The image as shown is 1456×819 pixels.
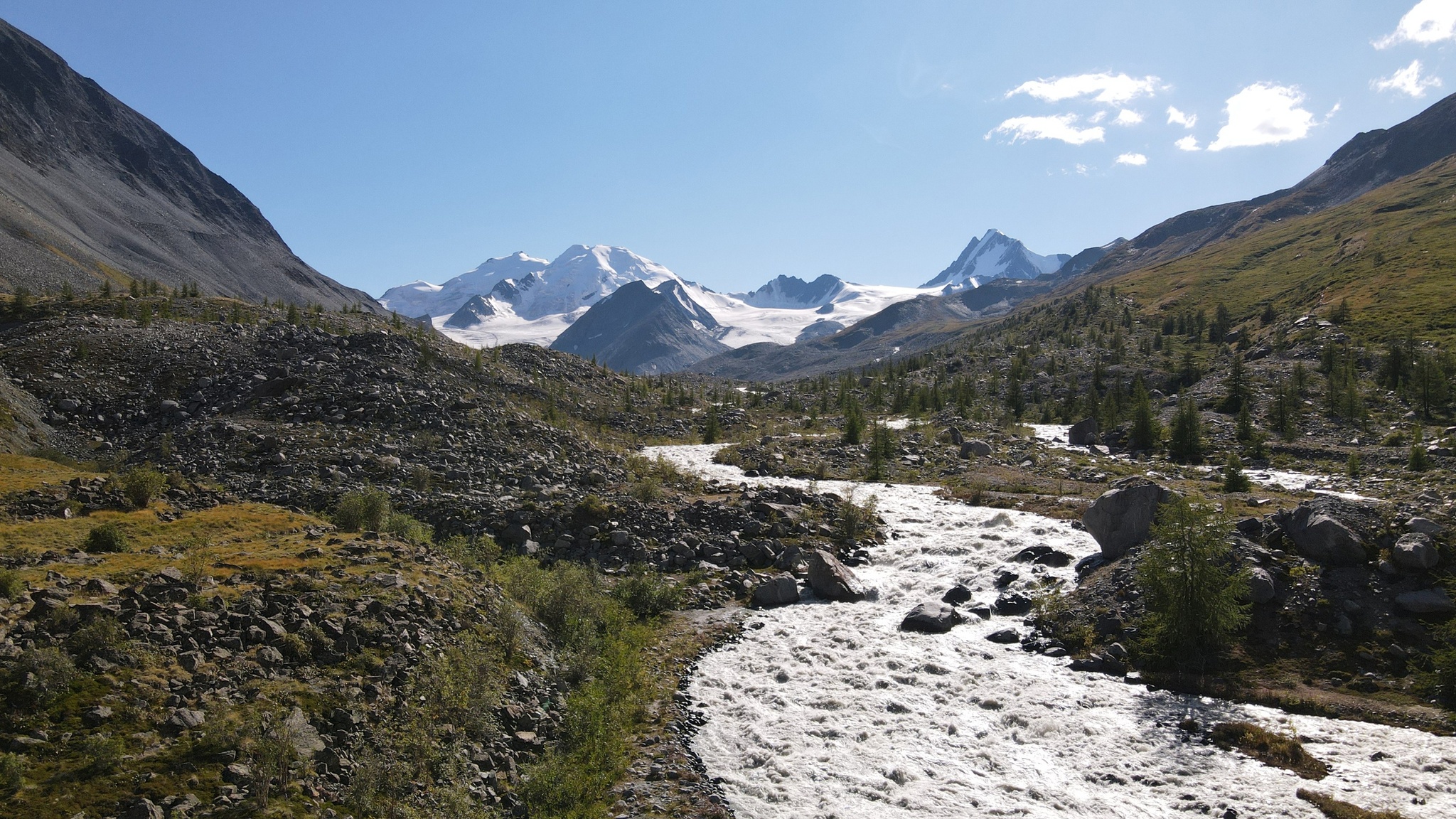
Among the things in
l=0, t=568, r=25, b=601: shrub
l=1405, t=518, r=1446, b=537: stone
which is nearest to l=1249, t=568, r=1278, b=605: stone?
l=1405, t=518, r=1446, b=537: stone

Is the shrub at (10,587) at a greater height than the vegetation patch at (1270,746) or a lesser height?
greater

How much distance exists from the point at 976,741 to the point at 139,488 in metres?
24.1

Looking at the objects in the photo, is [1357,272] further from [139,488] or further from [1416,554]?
[139,488]

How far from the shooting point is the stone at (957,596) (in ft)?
84.5

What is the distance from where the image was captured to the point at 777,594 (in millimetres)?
26406

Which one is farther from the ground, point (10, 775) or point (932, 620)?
point (10, 775)

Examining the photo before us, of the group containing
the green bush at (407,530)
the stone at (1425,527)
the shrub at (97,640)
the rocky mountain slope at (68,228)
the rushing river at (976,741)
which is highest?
the rocky mountain slope at (68,228)

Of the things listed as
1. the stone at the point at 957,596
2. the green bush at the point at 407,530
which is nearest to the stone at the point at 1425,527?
the stone at the point at 957,596

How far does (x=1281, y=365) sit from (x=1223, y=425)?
32.7 metres

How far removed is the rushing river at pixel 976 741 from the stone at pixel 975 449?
3526 centimetres

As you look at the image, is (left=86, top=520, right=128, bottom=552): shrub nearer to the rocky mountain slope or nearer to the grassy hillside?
the rocky mountain slope

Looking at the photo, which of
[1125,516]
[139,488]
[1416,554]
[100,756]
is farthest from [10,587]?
[1416,554]

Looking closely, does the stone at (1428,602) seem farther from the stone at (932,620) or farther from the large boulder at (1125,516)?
the stone at (932,620)

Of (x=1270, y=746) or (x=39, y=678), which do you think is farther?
(x=1270, y=746)
